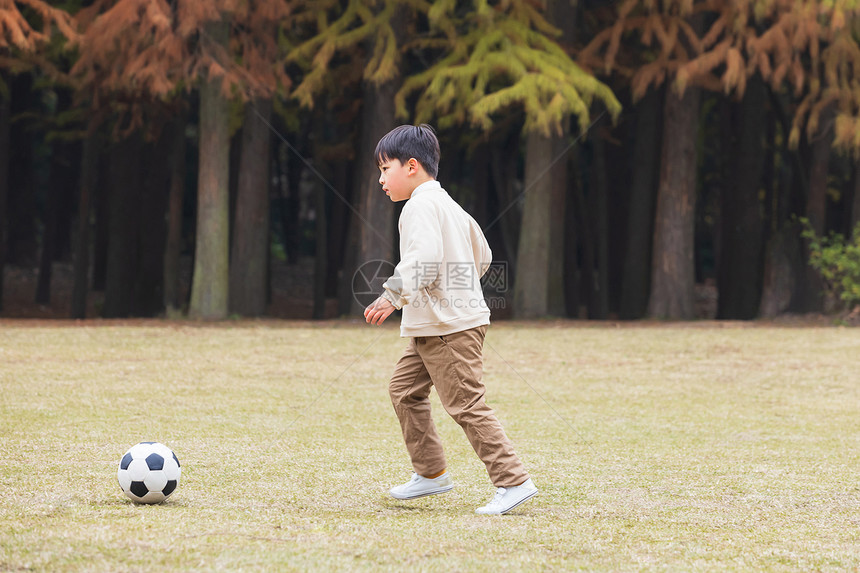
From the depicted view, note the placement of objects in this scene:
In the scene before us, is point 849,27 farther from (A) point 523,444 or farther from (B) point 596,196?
(A) point 523,444

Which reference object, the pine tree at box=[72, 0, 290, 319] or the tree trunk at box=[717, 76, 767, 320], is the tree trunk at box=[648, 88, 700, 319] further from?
the pine tree at box=[72, 0, 290, 319]

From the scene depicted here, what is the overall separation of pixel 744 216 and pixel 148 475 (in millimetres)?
17439

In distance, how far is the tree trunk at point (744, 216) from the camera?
19.9 meters

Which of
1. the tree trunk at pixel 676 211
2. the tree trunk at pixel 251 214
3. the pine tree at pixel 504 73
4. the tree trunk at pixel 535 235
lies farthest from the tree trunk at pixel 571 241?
the tree trunk at pixel 251 214

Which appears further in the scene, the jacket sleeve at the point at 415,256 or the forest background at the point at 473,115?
the forest background at the point at 473,115

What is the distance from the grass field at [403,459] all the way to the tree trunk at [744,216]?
720cm

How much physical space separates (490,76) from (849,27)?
603 centimetres

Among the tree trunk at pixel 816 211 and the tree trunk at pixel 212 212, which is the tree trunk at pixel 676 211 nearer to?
the tree trunk at pixel 816 211

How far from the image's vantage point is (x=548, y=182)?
59.8 ft

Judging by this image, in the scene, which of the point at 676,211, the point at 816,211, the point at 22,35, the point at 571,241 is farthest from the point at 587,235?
the point at 22,35

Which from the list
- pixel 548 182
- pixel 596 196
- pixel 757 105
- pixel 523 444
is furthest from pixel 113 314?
pixel 523 444

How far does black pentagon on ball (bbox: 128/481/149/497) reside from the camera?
14.9 feet

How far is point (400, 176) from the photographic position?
4.78 m

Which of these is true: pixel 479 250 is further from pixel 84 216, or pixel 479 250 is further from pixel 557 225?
pixel 84 216
